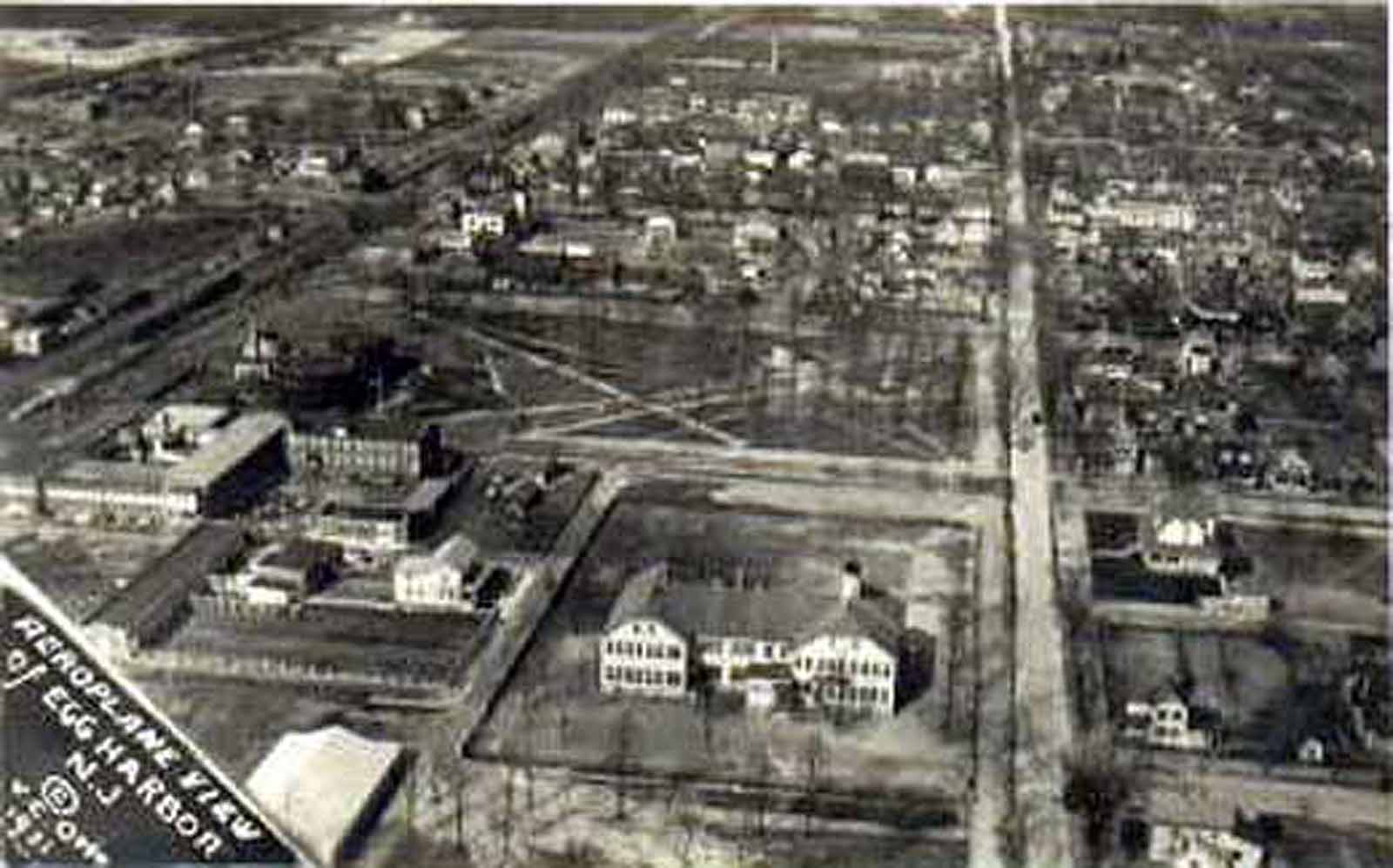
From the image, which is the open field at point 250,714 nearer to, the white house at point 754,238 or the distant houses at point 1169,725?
the distant houses at point 1169,725

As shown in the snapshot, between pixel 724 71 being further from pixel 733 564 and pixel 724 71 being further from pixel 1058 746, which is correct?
pixel 1058 746

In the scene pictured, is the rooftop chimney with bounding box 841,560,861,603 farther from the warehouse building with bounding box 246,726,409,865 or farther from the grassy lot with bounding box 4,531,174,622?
the grassy lot with bounding box 4,531,174,622

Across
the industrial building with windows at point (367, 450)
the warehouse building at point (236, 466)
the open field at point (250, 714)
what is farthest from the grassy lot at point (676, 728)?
the warehouse building at point (236, 466)

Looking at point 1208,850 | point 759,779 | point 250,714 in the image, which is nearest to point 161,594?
point 250,714

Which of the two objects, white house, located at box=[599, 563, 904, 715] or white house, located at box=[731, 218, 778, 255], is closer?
white house, located at box=[599, 563, 904, 715]

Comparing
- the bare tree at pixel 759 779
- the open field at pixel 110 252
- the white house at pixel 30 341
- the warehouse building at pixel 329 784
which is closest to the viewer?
the warehouse building at pixel 329 784

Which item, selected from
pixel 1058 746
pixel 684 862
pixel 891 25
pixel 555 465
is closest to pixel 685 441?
pixel 555 465

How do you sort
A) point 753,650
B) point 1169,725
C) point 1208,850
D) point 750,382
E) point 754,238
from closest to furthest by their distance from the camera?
1. point 1208,850
2. point 1169,725
3. point 753,650
4. point 750,382
5. point 754,238

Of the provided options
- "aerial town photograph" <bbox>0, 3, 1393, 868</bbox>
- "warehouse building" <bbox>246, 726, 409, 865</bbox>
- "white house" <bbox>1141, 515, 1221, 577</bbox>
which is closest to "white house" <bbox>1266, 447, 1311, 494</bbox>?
"aerial town photograph" <bbox>0, 3, 1393, 868</bbox>

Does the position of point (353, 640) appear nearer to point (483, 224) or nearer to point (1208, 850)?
point (1208, 850)
